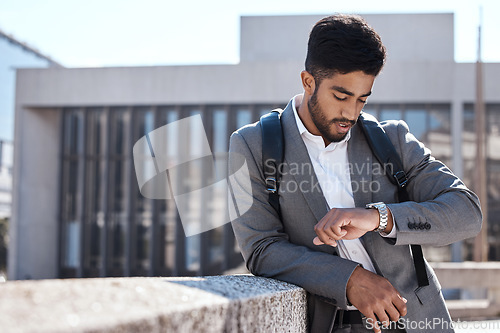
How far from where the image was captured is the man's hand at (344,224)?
157 centimetres

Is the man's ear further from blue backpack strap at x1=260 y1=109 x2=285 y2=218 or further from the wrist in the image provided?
the wrist

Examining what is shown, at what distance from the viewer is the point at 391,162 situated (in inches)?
74.4

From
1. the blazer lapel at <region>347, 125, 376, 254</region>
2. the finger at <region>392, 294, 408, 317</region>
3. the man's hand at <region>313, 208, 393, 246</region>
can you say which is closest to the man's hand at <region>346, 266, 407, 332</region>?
the finger at <region>392, 294, 408, 317</region>

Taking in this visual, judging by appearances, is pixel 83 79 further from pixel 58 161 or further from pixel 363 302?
pixel 363 302

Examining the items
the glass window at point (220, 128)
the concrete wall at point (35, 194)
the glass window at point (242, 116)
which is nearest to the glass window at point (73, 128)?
the concrete wall at point (35, 194)

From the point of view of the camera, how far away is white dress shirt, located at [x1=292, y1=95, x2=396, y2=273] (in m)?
1.86

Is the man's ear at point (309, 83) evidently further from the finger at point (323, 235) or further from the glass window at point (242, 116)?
the glass window at point (242, 116)

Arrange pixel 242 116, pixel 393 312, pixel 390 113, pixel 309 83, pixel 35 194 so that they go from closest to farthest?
pixel 393 312 → pixel 309 83 → pixel 390 113 → pixel 242 116 → pixel 35 194

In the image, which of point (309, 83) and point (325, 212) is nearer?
point (325, 212)

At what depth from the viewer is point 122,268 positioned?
17.3 m

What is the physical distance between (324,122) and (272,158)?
10.9 inches

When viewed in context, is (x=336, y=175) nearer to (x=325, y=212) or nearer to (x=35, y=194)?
(x=325, y=212)

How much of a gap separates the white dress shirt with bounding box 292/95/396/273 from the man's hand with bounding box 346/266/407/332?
25 centimetres

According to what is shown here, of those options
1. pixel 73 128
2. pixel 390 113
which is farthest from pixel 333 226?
pixel 73 128
